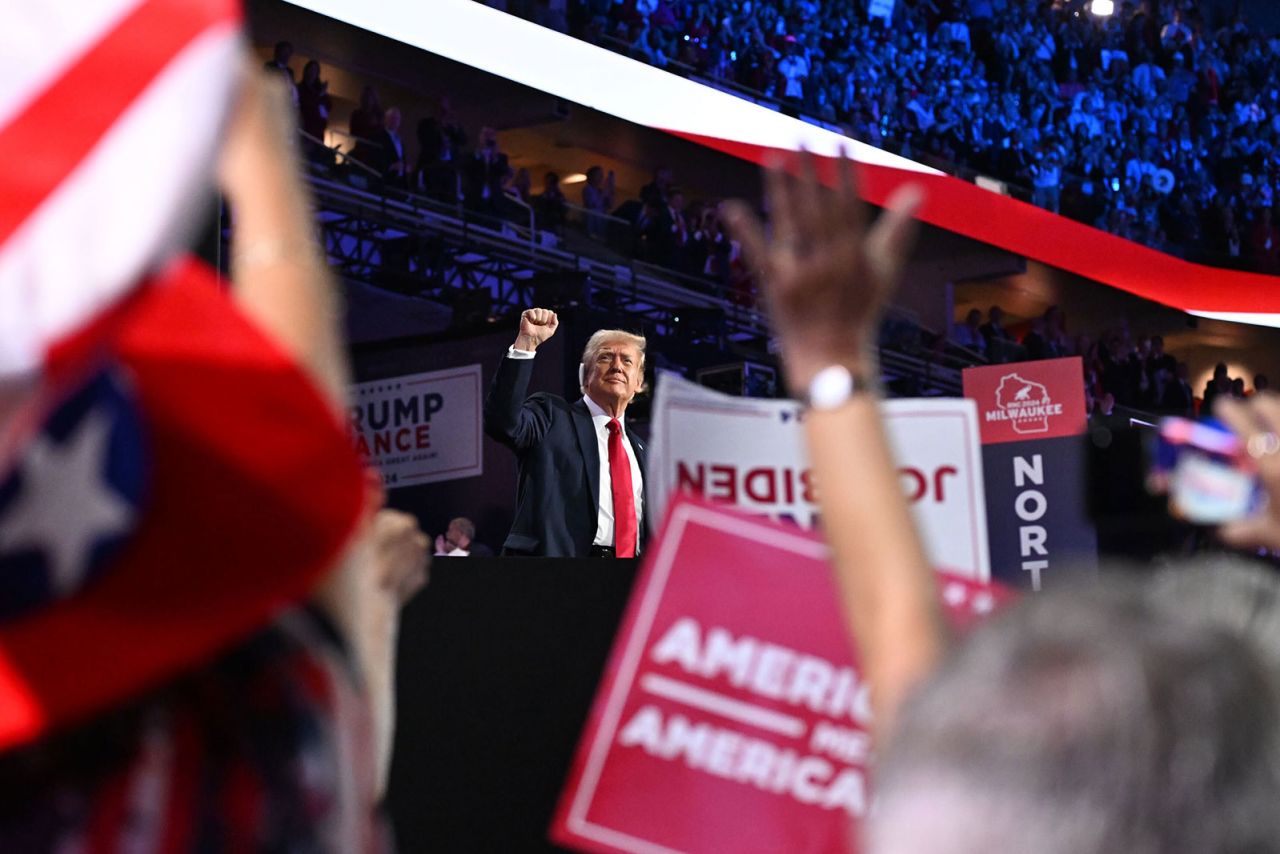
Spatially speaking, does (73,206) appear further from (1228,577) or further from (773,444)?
(773,444)

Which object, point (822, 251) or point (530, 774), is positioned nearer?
point (822, 251)

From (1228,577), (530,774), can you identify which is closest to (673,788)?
(530,774)

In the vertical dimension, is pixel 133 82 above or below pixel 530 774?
above

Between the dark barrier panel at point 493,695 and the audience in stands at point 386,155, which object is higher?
the audience in stands at point 386,155

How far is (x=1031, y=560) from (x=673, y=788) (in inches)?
92.4

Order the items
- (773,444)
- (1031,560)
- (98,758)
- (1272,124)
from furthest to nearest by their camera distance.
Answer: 1. (1272,124)
2. (1031,560)
3. (773,444)
4. (98,758)

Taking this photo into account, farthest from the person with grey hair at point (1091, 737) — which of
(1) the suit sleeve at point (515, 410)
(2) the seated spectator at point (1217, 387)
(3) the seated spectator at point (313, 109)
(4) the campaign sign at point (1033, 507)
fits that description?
(2) the seated spectator at point (1217, 387)

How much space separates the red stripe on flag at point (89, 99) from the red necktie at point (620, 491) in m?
3.56

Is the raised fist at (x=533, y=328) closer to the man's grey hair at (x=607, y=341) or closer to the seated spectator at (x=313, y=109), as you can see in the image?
the man's grey hair at (x=607, y=341)

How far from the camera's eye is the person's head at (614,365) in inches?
156

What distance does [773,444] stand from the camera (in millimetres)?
1513

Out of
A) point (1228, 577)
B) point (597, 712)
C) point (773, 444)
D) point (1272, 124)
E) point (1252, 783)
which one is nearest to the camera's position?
point (1252, 783)

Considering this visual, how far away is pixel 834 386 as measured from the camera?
2.92 ft

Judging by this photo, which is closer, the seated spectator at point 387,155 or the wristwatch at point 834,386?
the wristwatch at point 834,386
